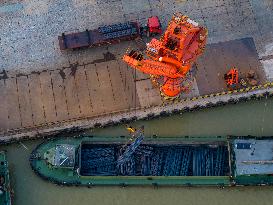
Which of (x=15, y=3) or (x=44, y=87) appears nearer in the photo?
(x=44, y=87)

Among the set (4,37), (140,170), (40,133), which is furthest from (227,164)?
(4,37)

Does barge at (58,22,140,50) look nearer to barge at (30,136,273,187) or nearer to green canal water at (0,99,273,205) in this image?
green canal water at (0,99,273,205)

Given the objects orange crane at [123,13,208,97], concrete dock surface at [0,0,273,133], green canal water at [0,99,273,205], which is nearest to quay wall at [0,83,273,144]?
concrete dock surface at [0,0,273,133]

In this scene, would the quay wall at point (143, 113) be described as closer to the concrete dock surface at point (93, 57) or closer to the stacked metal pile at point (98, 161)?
the concrete dock surface at point (93, 57)

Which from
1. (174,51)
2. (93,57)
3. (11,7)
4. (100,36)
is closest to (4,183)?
(93,57)

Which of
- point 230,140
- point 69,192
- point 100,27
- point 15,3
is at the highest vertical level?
point 15,3

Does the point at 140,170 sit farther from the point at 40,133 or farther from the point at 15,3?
the point at 15,3
